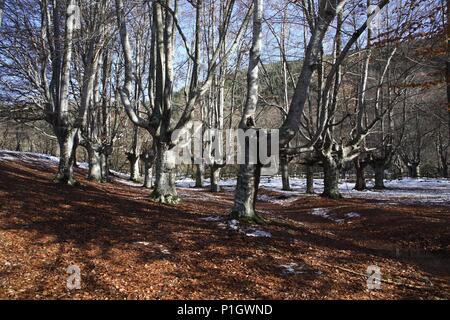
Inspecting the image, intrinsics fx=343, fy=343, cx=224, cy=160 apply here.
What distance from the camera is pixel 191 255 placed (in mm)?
4996

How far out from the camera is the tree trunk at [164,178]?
32.9ft

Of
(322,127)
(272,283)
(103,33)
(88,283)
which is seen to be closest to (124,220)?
(88,283)

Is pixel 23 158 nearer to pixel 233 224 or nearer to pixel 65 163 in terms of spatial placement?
pixel 65 163

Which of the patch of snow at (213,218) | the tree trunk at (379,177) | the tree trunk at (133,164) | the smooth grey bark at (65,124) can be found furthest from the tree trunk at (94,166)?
the tree trunk at (379,177)

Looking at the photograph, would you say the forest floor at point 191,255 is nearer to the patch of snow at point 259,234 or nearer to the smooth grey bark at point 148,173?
the patch of snow at point 259,234

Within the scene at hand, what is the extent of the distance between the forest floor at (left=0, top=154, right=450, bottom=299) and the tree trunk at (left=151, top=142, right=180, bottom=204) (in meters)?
1.50

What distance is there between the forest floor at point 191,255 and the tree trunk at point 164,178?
4.91 feet

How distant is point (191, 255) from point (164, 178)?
530 cm

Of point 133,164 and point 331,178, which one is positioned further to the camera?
point 133,164

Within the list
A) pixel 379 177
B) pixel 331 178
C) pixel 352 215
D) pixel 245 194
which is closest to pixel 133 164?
pixel 331 178

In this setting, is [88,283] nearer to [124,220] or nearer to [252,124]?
[124,220]

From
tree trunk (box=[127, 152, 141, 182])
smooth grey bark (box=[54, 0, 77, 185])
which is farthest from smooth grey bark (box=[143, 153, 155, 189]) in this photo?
smooth grey bark (box=[54, 0, 77, 185])

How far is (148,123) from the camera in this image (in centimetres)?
1009

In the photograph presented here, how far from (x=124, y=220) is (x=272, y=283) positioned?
12.0ft
